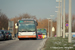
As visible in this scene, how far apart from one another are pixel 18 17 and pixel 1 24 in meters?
30.6

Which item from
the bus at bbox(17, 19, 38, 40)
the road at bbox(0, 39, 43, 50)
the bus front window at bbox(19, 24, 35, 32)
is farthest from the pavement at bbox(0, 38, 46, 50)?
the bus front window at bbox(19, 24, 35, 32)

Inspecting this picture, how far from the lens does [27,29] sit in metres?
32.5

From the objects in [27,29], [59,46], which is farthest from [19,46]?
[27,29]

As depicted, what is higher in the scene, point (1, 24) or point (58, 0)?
point (58, 0)

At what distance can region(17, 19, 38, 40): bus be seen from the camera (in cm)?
3212

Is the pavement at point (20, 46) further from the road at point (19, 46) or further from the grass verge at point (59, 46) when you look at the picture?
the grass verge at point (59, 46)

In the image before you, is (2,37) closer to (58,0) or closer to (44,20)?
(58,0)

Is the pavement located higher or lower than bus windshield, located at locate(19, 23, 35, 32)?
lower

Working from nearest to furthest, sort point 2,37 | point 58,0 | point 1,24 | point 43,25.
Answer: point 2,37 < point 58,0 < point 1,24 < point 43,25

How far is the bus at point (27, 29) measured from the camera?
105 feet

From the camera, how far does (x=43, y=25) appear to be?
4840 inches

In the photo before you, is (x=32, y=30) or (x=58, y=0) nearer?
(x=32, y=30)

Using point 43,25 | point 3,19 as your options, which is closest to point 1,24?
point 3,19

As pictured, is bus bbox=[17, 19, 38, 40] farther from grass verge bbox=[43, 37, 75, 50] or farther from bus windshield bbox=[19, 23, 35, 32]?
grass verge bbox=[43, 37, 75, 50]
